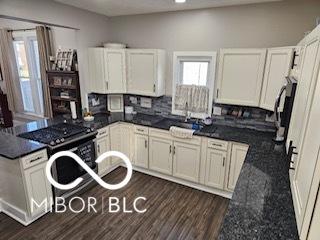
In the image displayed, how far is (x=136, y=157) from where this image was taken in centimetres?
367

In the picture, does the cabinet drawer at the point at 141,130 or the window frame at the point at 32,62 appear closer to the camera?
the cabinet drawer at the point at 141,130

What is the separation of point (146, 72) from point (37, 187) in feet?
7.41

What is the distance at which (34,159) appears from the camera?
7.81 ft

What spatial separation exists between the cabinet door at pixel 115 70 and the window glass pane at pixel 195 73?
1054mm

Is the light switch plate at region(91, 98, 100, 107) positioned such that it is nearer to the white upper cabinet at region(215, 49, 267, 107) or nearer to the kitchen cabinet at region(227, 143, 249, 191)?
the white upper cabinet at region(215, 49, 267, 107)

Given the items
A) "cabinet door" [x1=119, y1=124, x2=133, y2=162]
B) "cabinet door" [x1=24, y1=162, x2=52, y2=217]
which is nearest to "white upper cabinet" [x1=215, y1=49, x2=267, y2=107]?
"cabinet door" [x1=119, y1=124, x2=133, y2=162]

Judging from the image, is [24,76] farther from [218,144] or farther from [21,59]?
[218,144]

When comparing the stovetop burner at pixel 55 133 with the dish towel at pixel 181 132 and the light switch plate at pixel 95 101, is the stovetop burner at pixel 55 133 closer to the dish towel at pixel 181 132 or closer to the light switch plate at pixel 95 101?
the light switch plate at pixel 95 101

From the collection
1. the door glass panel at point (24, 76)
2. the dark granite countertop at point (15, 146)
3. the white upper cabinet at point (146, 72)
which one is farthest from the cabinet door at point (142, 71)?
the door glass panel at point (24, 76)

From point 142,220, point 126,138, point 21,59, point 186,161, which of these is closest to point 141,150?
point 126,138

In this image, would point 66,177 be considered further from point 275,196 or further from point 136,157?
point 275,196

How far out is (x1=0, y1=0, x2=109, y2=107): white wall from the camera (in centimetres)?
254

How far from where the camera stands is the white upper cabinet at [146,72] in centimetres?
346

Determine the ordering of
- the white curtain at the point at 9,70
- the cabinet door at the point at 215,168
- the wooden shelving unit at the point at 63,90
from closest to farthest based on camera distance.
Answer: the cabinet door at the point at 215,168 < the wooden shelving unit at the point at 63,90 < the white curtain at the point at 9,70
